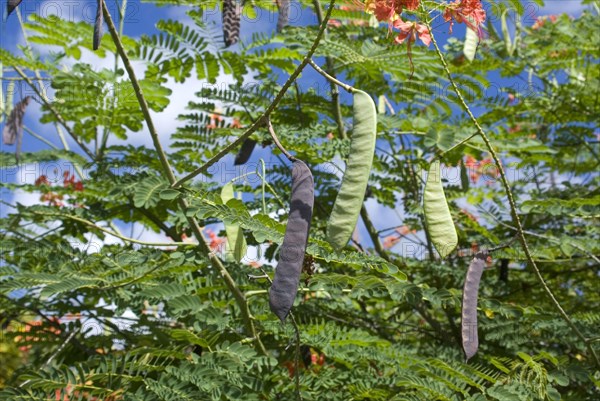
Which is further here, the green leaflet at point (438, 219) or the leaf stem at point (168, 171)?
the leaf stem at point (168, 171)

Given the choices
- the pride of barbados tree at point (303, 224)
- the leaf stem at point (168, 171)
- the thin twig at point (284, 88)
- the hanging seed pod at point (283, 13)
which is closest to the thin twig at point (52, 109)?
the pride of barbados tree at point (303, 224)

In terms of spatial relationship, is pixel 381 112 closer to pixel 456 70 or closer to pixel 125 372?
pixel 456 70

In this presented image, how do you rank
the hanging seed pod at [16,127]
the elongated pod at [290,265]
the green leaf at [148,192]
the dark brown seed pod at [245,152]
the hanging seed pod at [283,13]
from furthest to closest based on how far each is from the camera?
the hanging seed pod at [16,127], the hanging seed pod at [283,13], the dark brown seed pod at [245,152], the green leaf at [148,192], the elongated pod at [290,265]

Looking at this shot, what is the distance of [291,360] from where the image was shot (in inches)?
111

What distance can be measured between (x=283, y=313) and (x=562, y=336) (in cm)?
215

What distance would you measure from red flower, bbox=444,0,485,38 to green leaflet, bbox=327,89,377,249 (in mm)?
668

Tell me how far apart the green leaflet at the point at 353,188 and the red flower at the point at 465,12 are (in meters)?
0.67

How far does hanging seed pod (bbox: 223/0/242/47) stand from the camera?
250 cm

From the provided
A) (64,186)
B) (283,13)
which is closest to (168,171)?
(283,13)

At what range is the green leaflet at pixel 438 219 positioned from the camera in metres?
1.58

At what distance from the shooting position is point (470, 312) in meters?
1.75

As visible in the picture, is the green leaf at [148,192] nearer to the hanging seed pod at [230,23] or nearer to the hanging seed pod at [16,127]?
the hanging seed pod at [230,23]

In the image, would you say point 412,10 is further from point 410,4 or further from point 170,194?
point 170,194

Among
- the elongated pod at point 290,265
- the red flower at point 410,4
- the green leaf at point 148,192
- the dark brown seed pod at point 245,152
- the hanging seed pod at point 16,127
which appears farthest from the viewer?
the hanging seed pod at point 16,127
